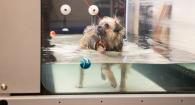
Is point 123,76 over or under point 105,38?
under

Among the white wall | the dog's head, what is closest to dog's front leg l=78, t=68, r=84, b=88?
the dog's head

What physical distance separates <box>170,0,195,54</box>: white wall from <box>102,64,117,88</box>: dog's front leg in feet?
0.96

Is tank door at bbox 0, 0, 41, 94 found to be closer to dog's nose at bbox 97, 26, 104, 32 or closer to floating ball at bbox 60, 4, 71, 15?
floating ball at bbox 60, 4, 71, 15

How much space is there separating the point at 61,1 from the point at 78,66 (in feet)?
0.91

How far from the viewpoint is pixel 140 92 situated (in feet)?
4.67

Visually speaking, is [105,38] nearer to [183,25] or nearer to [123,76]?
[123,76]

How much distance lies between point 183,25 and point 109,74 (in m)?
0.39

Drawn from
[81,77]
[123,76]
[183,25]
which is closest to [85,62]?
[81,77]

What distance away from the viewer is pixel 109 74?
1396 millimetres

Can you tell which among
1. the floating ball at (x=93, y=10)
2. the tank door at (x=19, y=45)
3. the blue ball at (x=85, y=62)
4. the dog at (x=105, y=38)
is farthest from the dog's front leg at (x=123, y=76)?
the tank door at (x=19, y=45)

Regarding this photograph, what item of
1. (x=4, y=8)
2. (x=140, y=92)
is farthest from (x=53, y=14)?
(x=140, y=92)

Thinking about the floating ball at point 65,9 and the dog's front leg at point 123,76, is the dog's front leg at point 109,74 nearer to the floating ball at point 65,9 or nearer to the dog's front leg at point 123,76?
the dog's front leg at point 123,76

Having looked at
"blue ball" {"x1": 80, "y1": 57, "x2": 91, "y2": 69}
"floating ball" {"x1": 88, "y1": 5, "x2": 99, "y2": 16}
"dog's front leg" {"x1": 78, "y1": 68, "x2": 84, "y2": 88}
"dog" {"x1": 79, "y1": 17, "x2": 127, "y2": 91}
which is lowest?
"dog's front leg" {"x1": 78, "y1": 68, "x2": 84, "y2": 88}

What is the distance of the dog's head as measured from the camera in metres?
1.36
